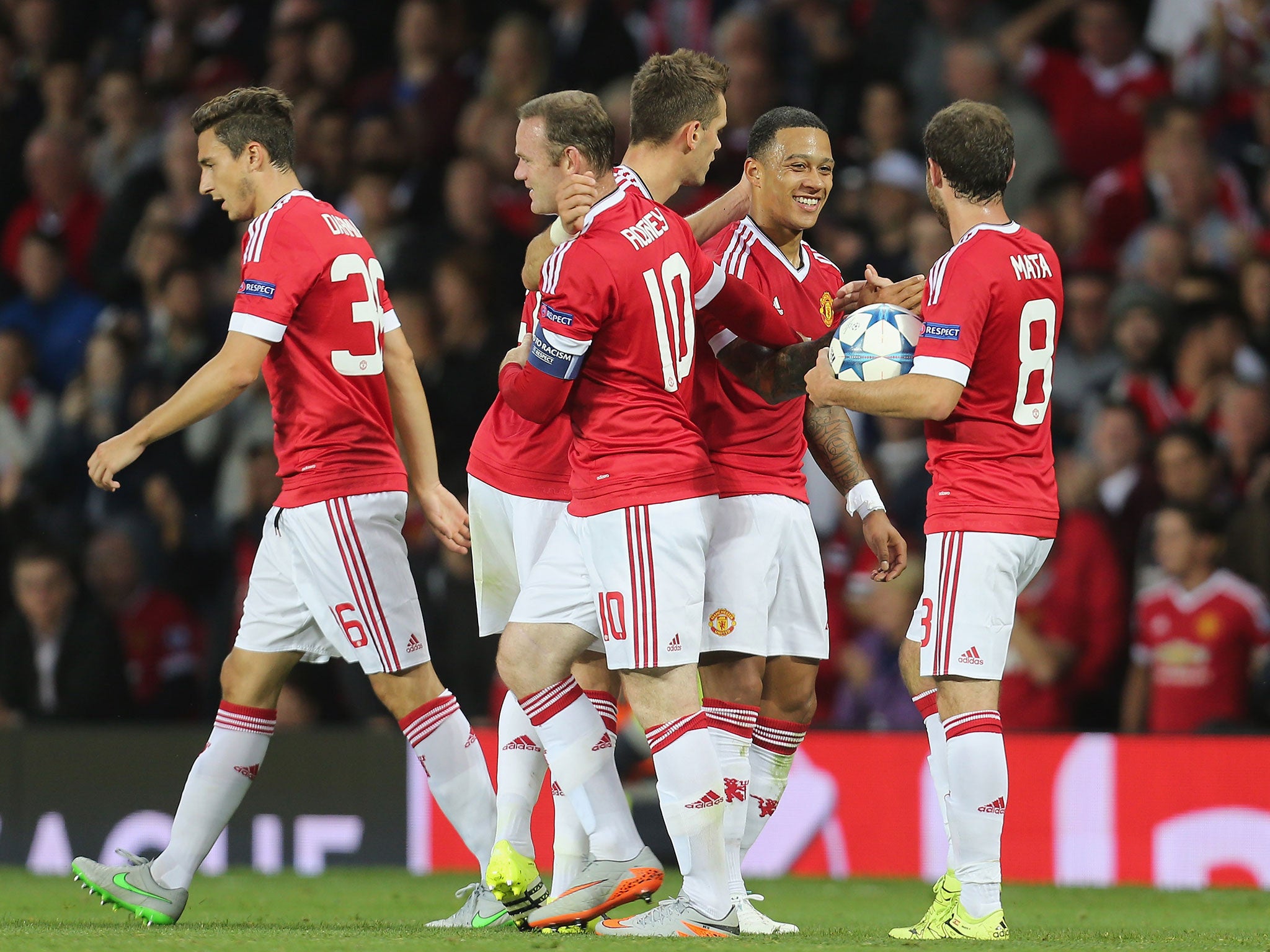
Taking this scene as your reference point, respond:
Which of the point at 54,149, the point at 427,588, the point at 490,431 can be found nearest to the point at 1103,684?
the point at 427,588

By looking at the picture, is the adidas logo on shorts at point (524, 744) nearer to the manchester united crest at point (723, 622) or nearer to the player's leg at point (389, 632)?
the player's leg at point (389, 632)

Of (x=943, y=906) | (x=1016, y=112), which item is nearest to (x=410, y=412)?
(x=943, y=906)

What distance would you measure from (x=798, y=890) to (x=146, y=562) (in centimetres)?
471

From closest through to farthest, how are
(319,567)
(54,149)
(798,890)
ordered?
(319,567)
(798,890)
(54,149)

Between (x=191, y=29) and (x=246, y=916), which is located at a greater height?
(x=191, y=29)

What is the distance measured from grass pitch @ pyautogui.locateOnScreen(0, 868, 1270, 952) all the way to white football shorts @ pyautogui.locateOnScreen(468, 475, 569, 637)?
104cm

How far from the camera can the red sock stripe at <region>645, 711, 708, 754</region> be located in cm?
461

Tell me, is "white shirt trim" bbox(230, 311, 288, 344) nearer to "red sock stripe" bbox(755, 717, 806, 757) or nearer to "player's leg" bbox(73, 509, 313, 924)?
"player's leg" bbox(73, 509, 313, 924)

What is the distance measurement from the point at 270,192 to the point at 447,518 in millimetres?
1182

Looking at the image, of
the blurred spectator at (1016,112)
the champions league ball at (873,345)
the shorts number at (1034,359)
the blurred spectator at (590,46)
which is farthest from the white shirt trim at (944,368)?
the blurred spectator at (590,46)

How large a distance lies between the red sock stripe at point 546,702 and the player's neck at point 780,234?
1581mm

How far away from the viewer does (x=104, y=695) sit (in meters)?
9.34

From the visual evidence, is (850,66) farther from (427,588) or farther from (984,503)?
(984,503)

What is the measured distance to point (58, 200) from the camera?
12.5 meters
